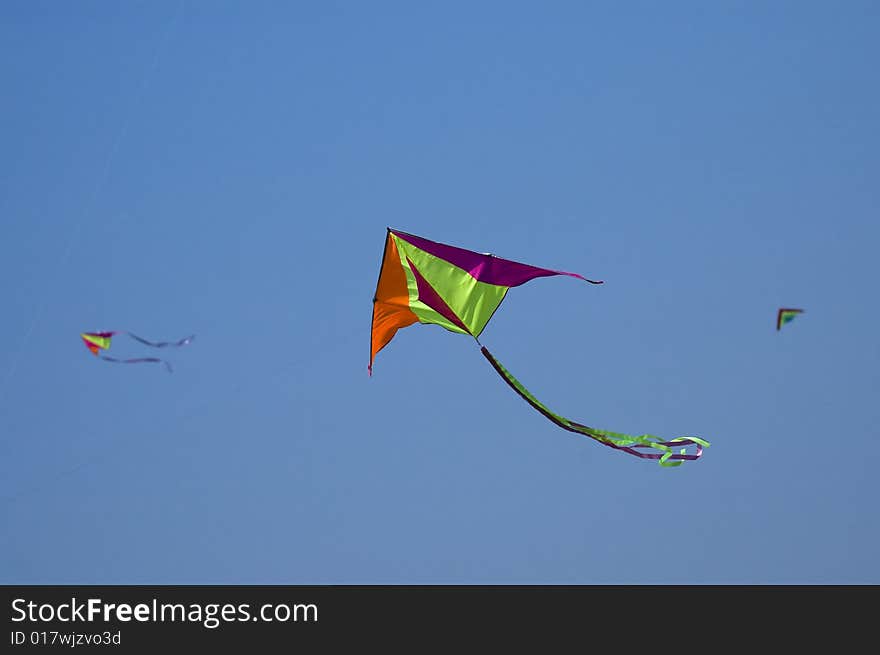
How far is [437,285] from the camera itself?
72.5 ft

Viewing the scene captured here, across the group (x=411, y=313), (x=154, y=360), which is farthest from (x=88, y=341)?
(x=411, y=313)

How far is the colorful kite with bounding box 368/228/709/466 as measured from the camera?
71.4ft

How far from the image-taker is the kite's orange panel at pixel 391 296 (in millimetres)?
22000

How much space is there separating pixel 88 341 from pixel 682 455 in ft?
58.1

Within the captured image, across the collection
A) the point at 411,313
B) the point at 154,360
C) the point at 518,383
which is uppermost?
the point at 154,360

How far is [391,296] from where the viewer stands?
22.0m

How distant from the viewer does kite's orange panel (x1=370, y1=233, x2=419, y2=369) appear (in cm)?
2200

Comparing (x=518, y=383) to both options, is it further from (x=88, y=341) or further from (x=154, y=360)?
(x=88, y=341)

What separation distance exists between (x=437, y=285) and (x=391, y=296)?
772mm
